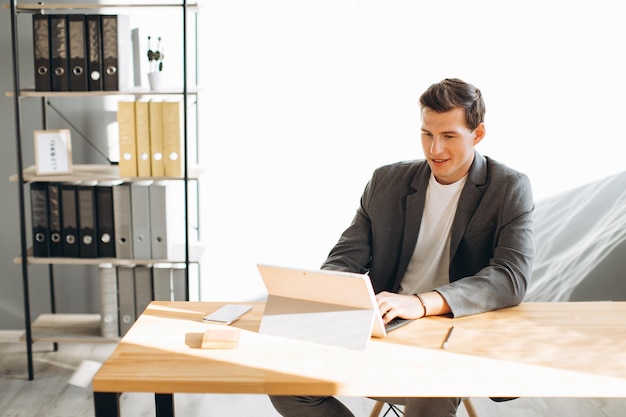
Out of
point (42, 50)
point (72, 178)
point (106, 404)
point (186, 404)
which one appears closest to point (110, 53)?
point (42, 50)

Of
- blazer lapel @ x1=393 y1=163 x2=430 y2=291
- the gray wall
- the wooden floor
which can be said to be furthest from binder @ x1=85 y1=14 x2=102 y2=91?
blazer lapel @ x1=393 y1=163 x2=430 y2=291

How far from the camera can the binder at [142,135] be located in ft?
10.6

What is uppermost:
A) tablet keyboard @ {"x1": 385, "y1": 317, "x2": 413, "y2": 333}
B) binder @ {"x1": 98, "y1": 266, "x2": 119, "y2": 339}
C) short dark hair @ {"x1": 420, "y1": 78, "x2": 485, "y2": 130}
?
short dark hair @ {"x1": 420, "y1": 78, "x2": 485, "y2": 130}

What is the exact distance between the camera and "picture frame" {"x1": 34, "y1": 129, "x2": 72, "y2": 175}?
3293 mm

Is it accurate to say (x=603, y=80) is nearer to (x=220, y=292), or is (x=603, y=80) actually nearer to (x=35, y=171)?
(x=220, y=292)

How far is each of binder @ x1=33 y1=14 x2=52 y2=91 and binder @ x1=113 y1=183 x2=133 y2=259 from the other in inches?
20.6

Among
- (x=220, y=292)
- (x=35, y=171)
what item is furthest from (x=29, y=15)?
(x=220, y=292)

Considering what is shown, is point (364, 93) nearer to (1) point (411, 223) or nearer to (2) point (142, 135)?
(2) point (142, 135)

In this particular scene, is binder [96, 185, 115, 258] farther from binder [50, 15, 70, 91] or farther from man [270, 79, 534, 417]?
man [270, 79, 534, 417]

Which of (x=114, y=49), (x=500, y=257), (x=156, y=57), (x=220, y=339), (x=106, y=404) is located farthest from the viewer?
(x=156, y=57)

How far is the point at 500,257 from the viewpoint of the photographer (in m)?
2.21

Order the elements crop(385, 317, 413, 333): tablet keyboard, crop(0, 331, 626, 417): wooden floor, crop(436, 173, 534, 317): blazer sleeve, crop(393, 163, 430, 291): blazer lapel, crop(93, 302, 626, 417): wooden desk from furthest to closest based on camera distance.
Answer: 1. crop(0, 331, 626, 417): wooden floor
2. crop(393, 163, 430, 291): blazer lapel
3. crop(436, 173, 534, 317): blazer sleeve
4. crop(385, 317, 413, 333): tablet keyboard
5. crop(93, 302, 626, 417): wooden desk

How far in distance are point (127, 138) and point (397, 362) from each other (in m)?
1.95

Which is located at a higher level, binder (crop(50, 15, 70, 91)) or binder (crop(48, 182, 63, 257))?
binder (crop(50, 15, 70, 91))
